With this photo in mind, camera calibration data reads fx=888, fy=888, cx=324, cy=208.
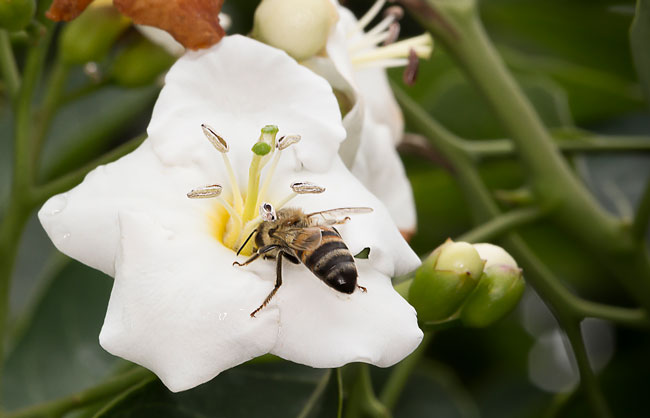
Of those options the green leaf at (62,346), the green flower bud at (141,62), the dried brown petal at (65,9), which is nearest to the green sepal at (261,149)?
the dried brown petal at (65,9)

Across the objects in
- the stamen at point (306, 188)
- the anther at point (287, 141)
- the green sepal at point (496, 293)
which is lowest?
the green sepal at point (496, 293)

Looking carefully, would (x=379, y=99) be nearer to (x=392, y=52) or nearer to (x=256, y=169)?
(x=392, y=52)

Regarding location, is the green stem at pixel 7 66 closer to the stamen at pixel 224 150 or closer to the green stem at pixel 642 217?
the stamen at pixel 224 150

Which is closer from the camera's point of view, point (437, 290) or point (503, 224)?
point (437, 290)

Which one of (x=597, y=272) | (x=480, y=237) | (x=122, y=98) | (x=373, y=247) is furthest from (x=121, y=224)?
(x=597, y=272)

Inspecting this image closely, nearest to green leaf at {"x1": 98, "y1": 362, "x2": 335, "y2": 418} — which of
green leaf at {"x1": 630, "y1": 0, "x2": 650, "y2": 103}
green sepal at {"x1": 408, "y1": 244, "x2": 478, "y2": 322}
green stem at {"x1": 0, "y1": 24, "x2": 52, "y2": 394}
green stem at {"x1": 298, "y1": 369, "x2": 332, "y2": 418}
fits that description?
green stem at {"x1": 298, "y1": 369, "x2": 332, "y2": 418}

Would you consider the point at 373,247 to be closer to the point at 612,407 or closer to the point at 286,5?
the point at 286,5

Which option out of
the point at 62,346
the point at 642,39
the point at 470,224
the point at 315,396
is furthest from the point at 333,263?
the point at 470,224
